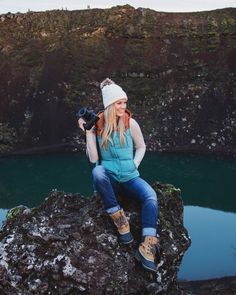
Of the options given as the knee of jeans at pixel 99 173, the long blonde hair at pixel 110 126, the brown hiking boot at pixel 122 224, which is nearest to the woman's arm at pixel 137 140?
the long blonde hair at pixel 110 126

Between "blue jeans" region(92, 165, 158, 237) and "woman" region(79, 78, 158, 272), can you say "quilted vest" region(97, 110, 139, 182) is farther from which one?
"blue jeans" region(92, 165, 158, 237)

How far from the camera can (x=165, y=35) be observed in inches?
1421

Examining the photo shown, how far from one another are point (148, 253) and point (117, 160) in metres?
1.70

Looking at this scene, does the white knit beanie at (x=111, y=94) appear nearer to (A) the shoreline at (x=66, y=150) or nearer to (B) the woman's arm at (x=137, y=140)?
(B) the woman's arm at (x=137, y=140)

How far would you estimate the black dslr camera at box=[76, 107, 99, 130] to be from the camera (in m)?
7.34

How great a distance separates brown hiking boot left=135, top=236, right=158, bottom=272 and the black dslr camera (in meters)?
2.10

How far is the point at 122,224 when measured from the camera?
279 inches

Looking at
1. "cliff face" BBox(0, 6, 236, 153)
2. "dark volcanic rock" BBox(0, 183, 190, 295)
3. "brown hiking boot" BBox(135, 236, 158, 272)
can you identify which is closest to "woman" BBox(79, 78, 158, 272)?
"brown hiking boot" BBox(135, 236, 158, 272)

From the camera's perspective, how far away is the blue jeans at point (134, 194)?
7.12m

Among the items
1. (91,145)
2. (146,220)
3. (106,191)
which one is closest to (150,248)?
(146,220)

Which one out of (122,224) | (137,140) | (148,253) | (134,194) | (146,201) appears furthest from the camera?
(137,140)

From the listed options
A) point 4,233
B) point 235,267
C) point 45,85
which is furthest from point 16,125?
point 4,233

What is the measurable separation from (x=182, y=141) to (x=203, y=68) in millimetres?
6825

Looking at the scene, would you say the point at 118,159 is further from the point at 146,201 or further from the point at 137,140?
the point at 146,201
